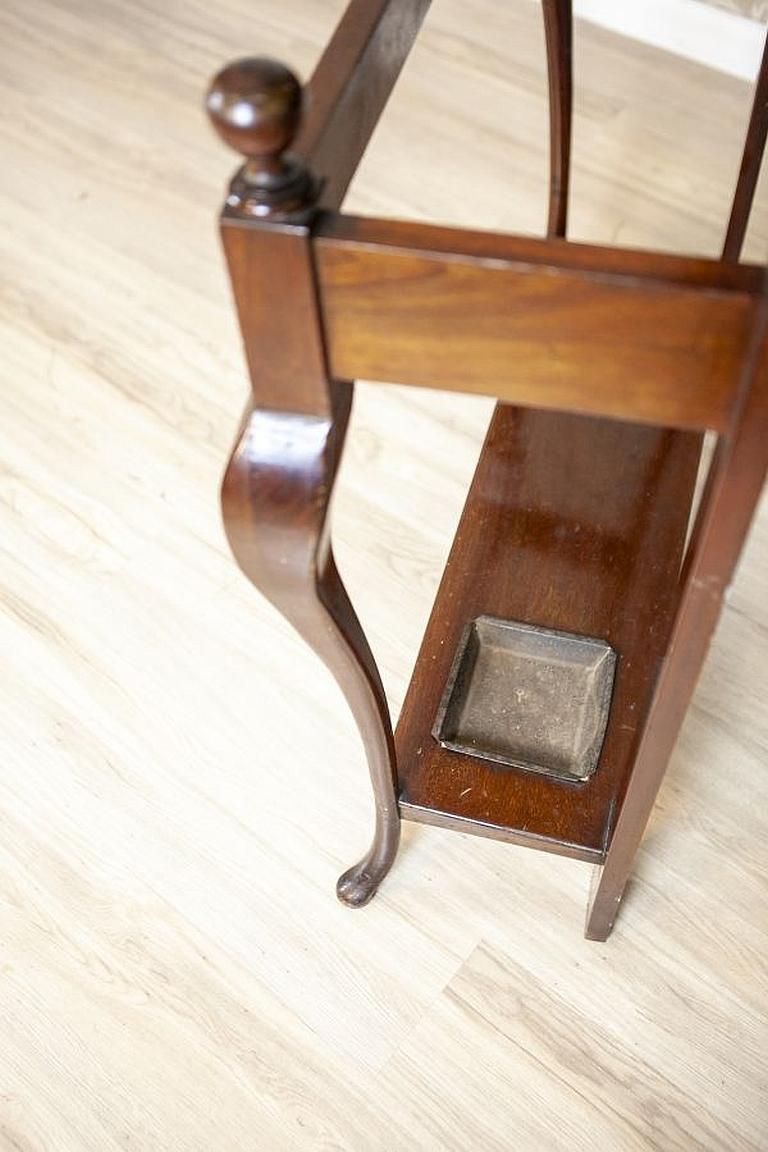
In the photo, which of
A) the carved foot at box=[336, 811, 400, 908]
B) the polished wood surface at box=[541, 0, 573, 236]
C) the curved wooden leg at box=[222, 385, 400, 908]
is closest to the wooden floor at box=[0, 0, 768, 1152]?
the carved foot at box=[336, 811, 400, 908]

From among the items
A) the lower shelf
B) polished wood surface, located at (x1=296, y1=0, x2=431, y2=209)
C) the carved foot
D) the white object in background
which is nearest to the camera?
polished wood surface, located at (x1=296, y1=0, x2=431, y2=209)

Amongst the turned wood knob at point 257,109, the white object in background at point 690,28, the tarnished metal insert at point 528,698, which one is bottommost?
the tarnished metal insert at point 528,698

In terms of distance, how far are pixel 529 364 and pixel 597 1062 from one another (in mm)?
648

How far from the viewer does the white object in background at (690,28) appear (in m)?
1.59

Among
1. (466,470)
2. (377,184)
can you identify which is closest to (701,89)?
(377,184)

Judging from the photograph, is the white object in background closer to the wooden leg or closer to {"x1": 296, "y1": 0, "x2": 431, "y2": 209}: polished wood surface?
{"x1": 296, "y1": 0, "x2": 431, "y2": 209}: polished wood surface

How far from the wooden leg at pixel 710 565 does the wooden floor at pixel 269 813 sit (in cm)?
30

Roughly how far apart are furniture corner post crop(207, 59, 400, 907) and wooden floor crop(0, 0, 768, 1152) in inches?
14.3

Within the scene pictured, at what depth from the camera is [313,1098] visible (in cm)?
88

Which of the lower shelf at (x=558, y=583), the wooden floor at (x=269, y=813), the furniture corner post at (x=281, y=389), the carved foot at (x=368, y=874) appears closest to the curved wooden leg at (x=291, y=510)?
the furniture corner post at (x=281, y=389)

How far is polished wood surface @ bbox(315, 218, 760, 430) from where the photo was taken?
1.39 ft

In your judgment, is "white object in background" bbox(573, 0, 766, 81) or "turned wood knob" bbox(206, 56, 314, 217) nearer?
"turned wood knob" bbox(206, 56, 314, 217)

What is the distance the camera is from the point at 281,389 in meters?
0.51

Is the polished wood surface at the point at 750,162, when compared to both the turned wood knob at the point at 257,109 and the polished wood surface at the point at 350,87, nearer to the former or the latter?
the polished wood surface at the point at 350,87
